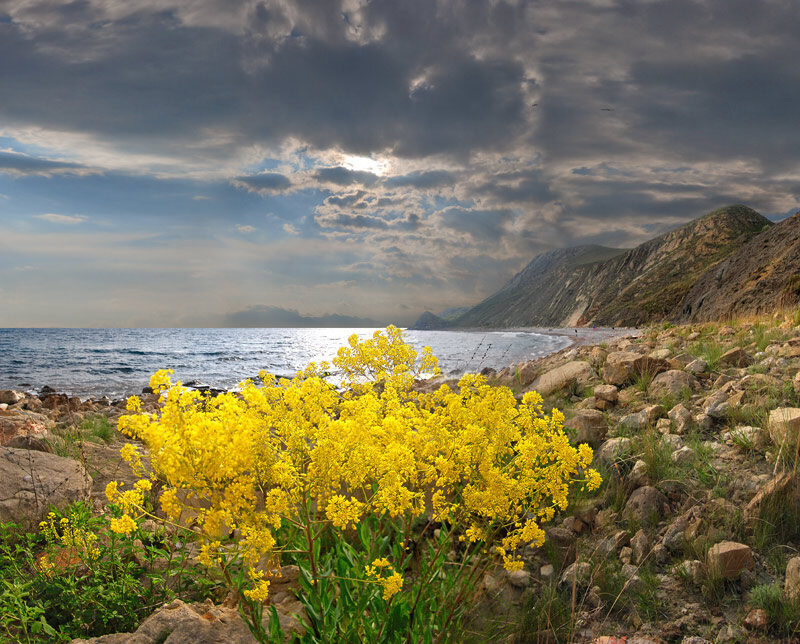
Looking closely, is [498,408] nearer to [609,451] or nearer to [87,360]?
[609,451]

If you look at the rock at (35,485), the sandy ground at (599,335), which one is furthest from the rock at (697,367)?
the sandy ground at (599,335)

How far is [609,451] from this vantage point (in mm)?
6211

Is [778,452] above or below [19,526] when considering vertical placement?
above

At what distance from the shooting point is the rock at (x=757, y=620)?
370 cm

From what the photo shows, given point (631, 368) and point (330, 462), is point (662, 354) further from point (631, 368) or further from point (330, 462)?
point (330, 462)

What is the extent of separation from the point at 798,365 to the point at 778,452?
9.76ft

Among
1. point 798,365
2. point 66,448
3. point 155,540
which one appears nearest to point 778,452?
point 798,365

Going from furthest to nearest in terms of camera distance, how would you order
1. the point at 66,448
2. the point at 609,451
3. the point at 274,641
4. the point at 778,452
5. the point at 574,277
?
the point at 574,277, the point at 66,448, the point at 609,451, the point at 778,452, the point at 274,641

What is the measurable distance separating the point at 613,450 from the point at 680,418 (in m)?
1.29

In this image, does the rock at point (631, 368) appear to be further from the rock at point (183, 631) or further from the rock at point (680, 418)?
the rock at point (183, 631)

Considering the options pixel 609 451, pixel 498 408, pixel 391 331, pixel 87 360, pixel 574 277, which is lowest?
pixel 87 360

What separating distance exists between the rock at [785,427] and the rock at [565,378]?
147 inches

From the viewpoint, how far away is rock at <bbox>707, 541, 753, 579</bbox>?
163 inches

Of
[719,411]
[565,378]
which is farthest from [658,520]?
[565,378]
